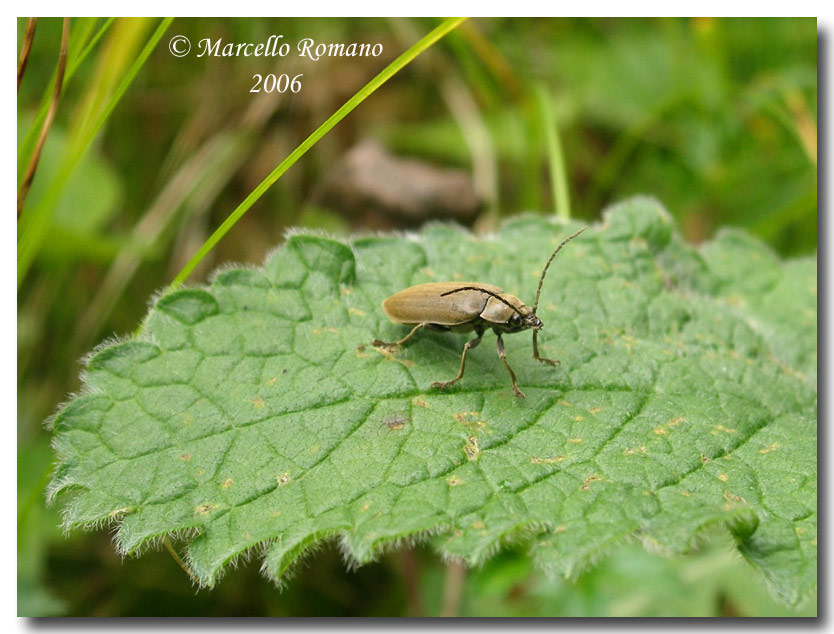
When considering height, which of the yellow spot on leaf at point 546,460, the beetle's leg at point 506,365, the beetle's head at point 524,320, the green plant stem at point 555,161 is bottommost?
the yellow spot on leaf at point 546,460

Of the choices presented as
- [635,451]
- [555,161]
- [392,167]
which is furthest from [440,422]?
[392,167]

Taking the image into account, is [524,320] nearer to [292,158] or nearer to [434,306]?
[434,306]

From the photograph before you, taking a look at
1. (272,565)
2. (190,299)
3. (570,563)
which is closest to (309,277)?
(190,299)

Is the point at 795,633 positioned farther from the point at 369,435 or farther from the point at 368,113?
the point at 368,113

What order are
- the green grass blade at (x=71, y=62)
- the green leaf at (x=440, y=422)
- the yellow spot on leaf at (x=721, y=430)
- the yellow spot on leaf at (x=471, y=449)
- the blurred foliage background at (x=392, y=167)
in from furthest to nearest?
the blurred foliage background at (x=392, y=167) → the green grass blade at (x=71, y=62) → the yellow spot on leaf at (x=721, y=430) → the yellow spot on leaf at (x=471, y=449) → the green leaf at (x=440, y=422)

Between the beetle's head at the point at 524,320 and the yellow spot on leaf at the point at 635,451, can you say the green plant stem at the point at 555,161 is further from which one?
the yellow spot on leaf at the point at 635,451

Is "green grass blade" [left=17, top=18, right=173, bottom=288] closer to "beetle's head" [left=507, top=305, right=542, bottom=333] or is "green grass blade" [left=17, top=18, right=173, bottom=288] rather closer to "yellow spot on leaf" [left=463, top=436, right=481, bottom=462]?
"beetle's head" [left=507, top=305, right=542, bottom=333]

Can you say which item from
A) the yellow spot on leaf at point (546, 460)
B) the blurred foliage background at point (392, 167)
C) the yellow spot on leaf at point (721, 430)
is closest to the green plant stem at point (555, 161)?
the blurred foliage background at point (392, 167)
